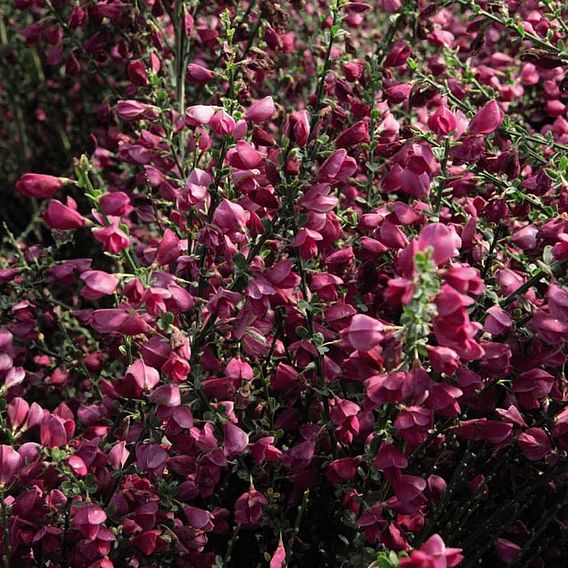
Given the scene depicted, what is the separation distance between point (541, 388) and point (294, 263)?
0.37 meters

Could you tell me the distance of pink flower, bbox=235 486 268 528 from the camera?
1.17 meters

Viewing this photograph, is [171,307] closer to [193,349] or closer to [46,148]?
[193,349]

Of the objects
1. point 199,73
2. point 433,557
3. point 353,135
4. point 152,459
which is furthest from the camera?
point 199,73

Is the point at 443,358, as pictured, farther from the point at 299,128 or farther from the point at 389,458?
the point at 299,128

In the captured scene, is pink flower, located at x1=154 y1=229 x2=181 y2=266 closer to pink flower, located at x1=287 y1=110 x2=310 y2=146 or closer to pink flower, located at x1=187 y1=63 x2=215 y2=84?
pink flower, located at x1=287 y1=110 x2=310 y2=146

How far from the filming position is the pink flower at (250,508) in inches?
46.1

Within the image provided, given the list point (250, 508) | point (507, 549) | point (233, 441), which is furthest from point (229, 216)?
point (507, 549)

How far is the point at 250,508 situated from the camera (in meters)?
1.17

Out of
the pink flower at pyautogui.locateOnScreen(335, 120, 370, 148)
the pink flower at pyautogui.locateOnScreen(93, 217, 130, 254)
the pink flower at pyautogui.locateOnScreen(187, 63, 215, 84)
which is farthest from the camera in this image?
the pink flower at pyautogui.locateOnScreen(187, 63, 215, 84)

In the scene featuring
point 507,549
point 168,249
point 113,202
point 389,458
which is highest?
point 113,202

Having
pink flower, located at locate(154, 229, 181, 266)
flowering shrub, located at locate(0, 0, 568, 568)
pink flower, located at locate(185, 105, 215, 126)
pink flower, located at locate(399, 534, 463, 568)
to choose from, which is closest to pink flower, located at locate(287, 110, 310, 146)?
flowering shrub, located at locate(0, 0, 568, 568)

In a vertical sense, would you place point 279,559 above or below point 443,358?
below

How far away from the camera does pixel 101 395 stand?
59.8 inches

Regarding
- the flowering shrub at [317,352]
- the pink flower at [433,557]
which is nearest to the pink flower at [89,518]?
the flowering shrub at [317,352]
